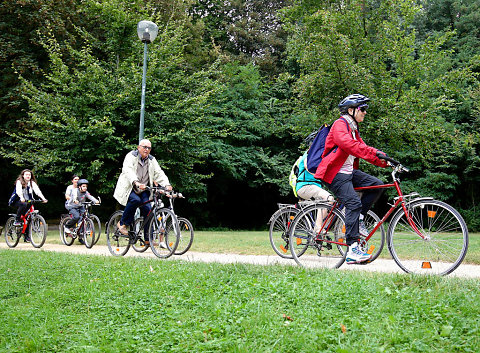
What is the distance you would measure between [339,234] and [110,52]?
1683 centimetres

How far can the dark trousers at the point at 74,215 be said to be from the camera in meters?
10.8

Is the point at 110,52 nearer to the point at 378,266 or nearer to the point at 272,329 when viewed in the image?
the point at 378,266

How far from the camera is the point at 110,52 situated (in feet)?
63.5

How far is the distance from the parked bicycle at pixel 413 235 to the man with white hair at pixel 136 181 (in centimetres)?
311

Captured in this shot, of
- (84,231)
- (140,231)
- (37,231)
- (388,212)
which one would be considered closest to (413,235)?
(388,212)

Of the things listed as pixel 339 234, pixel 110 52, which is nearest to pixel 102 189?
pixel 110 52

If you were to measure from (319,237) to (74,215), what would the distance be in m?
7.46

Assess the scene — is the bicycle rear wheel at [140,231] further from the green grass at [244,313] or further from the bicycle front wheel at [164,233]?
the green grass at [244,313]

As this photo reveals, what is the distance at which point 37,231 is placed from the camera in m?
11.0

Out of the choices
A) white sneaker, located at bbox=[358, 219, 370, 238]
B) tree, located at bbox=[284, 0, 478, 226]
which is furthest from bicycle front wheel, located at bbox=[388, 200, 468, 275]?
tree, located at bbox=[284, 0, 478, 226]

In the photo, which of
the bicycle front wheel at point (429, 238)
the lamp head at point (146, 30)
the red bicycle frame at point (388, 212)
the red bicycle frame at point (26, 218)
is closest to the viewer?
the bicycle front wheel at point (429, 238)

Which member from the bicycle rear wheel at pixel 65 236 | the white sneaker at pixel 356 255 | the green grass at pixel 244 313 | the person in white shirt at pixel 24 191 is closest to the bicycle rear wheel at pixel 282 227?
the white sneaker at pixel 356 255

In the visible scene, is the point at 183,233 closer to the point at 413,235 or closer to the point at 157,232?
the point at 157,232

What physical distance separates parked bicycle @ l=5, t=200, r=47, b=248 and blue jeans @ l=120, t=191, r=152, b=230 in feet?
13.2
